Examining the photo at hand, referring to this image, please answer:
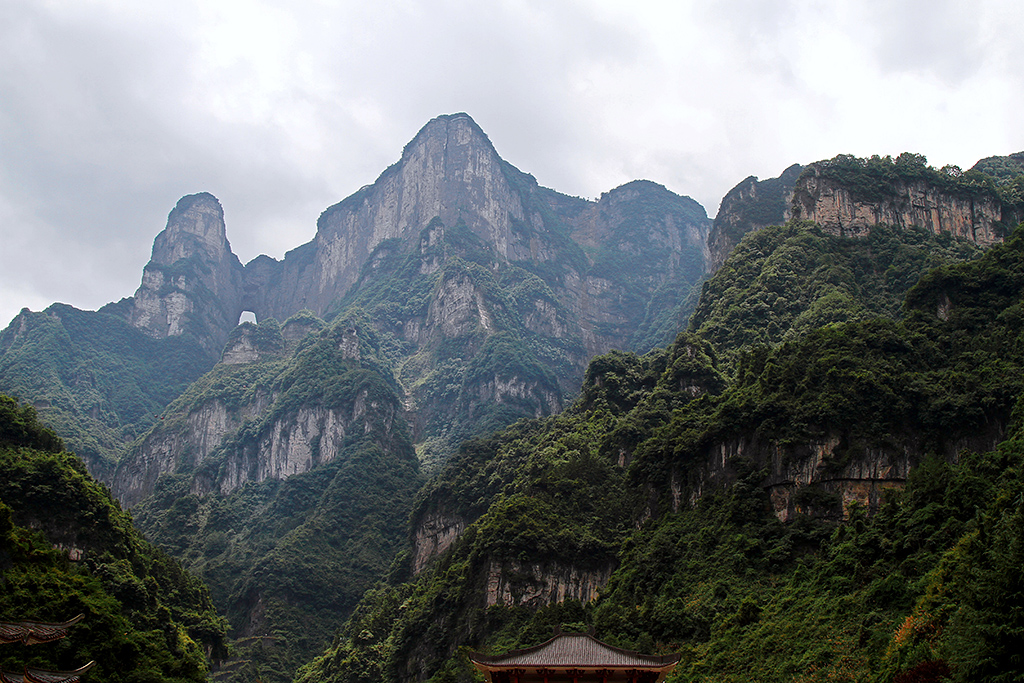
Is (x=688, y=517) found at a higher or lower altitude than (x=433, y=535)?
higher

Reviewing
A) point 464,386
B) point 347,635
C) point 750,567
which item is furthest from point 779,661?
point 464,386

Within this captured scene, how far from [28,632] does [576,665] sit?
19045 millimetres

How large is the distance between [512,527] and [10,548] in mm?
31730

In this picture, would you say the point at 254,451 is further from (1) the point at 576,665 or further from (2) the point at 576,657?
(1) the point at 576,665

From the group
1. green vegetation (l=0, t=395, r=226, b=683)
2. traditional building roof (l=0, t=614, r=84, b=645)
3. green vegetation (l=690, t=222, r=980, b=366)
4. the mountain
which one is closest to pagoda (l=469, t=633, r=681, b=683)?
traditional building roof (l=0, t=614, r=84, b=645)

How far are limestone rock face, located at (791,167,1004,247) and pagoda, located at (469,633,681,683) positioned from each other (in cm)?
7547

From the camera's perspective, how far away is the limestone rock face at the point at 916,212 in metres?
99.4

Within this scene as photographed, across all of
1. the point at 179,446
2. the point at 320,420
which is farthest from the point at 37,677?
the point at 179,446

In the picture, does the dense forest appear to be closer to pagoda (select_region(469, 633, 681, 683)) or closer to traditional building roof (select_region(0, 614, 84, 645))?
traditional building roof (select_region(0, 614, 84, 645))

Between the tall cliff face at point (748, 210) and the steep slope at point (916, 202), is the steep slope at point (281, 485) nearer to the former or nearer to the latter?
the tall cliff face at point (748, 210)

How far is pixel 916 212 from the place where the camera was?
100562mm

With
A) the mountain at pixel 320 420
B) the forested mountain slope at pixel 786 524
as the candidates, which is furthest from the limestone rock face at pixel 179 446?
the forested mountain slope at pixel 786 524

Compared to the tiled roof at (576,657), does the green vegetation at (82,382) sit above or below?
above

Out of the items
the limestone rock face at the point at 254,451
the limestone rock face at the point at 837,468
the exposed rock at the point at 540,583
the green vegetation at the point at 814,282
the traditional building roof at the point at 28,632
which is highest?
the green vegetation at the point at 814,282
